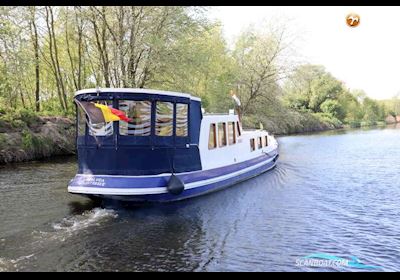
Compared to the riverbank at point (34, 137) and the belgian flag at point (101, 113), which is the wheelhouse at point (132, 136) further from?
the riverbank at point (34, 137)

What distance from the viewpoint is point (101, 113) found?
38.7ft

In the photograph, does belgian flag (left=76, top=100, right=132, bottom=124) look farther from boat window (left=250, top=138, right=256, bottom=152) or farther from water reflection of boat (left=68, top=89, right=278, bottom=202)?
boat window (left=250, top=138, right=256, bottom=152)

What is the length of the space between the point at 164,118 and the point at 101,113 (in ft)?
6.78

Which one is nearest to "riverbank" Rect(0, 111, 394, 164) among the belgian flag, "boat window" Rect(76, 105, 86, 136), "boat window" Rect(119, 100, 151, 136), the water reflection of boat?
"boat window" Rect(76, 105, 86, 136)

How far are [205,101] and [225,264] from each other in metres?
31.0

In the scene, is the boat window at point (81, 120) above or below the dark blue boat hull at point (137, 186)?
above

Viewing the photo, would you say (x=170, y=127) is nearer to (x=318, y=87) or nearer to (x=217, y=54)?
(x=217, y=54)

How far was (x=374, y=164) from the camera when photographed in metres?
20.8

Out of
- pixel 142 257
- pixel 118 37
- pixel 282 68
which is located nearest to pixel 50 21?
pixel 118 37

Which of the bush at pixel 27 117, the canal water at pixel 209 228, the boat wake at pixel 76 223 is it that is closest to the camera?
the canal water at pixel 209 228

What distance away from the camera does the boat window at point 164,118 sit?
12625 millimetres

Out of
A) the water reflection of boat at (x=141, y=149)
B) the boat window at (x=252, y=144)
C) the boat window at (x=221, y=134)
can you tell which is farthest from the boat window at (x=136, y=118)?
the boat window at (x=252, y=144)

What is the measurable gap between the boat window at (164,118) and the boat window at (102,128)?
147 centimetres

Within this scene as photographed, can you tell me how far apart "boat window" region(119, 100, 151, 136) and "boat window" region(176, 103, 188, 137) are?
1.14m
